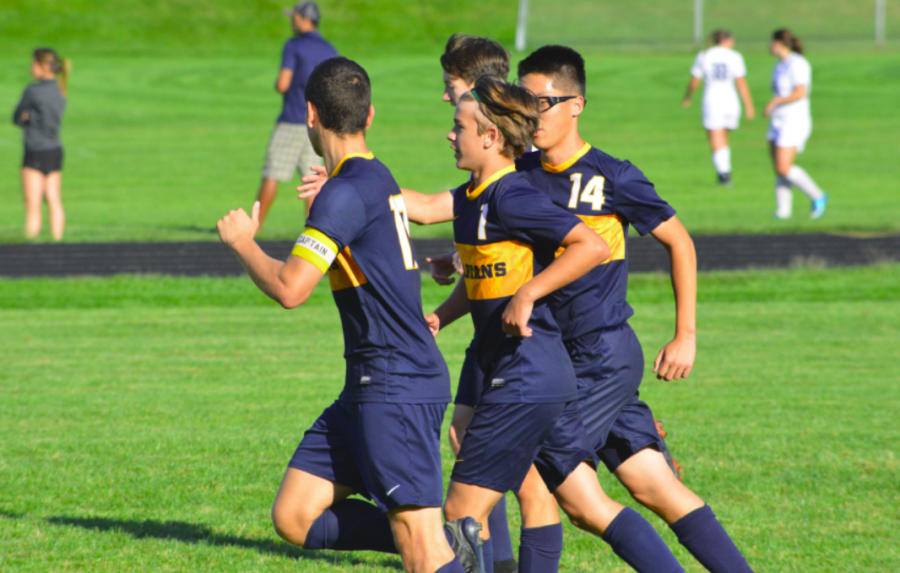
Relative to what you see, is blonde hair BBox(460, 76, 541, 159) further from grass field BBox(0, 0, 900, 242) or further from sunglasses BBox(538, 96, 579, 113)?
grass field BBox(0, 0, 900, 242)

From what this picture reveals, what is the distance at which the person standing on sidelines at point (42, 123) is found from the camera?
45.0 ft

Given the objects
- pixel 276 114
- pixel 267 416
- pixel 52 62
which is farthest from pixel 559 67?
pixel 276 114

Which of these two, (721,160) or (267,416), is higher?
(721,160)

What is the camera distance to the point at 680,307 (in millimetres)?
4098

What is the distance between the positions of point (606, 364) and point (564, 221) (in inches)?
23.7

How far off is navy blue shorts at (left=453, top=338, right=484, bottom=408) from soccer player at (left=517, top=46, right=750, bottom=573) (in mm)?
344

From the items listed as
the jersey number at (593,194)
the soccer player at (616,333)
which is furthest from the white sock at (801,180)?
the jersey number at (593,194)

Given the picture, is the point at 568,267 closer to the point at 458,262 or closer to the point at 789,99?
the point at 458,262

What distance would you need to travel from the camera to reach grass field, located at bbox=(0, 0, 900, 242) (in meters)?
18.6

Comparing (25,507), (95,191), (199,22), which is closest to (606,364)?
(25,507)

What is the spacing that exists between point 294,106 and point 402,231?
9639mm

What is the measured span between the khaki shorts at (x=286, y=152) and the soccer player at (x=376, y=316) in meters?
9.14

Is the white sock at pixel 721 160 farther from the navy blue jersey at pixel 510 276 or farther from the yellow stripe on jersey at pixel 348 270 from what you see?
the yellow stripe on jersey at pixel 348 270

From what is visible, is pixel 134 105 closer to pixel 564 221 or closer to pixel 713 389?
pixel 713 389
